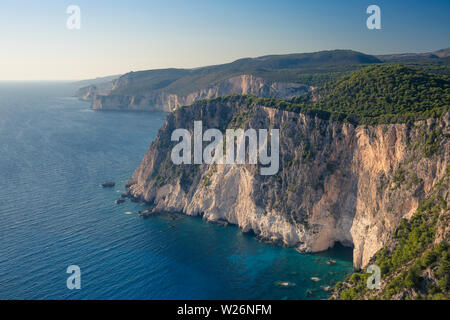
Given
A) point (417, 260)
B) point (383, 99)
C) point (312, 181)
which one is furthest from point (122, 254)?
point (383, 99)

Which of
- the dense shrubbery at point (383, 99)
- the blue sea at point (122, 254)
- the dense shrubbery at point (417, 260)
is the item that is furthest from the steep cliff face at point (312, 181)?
the dense shrubbery at point (417, 260)

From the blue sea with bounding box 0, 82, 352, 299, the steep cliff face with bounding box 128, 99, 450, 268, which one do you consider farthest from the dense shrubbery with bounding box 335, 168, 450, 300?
the blue sea with bounding box 0, 82, 352, 299

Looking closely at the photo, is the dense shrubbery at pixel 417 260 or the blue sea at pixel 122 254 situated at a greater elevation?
the dense shrubbery at pixel 417 260

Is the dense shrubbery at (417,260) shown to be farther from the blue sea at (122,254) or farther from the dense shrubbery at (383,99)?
the dense shrubbery at (383,99)

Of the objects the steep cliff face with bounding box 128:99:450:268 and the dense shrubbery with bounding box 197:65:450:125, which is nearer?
the steep cliff face with bounding box 128:99:450:268

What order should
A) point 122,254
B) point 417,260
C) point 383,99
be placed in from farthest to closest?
1. point 383,99
2. point 122,254
3. point 417,260

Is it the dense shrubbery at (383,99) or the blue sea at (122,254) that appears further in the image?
the dense shrubbery at (383,99)

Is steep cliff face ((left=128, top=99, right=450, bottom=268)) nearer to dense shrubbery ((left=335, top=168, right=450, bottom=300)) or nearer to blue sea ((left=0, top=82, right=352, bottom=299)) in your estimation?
blue sea ((left=0, top=82, right=352, bottom=299))

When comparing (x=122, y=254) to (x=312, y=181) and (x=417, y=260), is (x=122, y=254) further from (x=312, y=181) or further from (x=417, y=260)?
(x=417, y=260)
